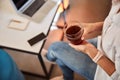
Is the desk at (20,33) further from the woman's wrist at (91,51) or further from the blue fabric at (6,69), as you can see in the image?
the woman's wrist at (91,51)

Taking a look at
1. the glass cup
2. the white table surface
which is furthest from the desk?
the glass cup

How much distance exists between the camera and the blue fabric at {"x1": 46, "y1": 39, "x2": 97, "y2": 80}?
43.1 inches

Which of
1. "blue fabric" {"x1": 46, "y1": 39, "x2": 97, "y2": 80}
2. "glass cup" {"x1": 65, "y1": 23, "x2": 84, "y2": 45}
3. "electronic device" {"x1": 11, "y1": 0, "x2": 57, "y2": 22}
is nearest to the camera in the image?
"glass cup" {"x1": 65, "y1": 23, "x2": 84, "y2": 45}

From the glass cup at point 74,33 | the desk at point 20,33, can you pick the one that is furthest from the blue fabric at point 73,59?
the glass cup at point 74,33

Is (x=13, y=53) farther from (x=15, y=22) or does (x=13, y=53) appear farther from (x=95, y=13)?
(x=95, y=13)

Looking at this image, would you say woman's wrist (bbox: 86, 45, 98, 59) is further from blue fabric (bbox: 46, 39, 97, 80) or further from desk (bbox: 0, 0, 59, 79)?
desk (bbox: 0, 0, 59, 79)

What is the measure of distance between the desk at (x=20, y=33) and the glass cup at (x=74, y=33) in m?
0.29

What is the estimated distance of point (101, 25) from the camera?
112 centimetres

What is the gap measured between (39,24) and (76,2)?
84 centimetres


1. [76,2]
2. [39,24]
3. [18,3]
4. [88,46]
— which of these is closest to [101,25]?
[88,46]

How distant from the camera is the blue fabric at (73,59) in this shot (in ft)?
3.59

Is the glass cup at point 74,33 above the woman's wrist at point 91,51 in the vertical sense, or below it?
above

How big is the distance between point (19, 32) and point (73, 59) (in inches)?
14.1

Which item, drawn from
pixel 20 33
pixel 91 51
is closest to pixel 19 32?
pixel 20 33
